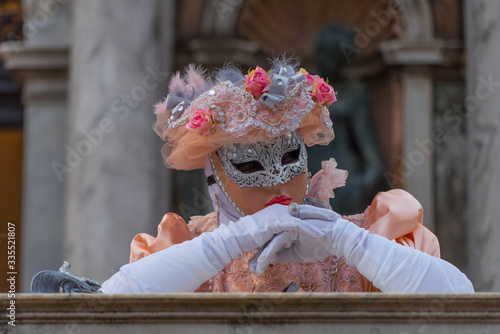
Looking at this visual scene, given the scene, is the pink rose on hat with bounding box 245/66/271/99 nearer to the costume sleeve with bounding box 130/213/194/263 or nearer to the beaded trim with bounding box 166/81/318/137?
the beaded trim with bounding box 166/81/318/137

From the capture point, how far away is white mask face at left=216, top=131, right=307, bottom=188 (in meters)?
3.01

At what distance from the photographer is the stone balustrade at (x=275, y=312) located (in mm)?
2217

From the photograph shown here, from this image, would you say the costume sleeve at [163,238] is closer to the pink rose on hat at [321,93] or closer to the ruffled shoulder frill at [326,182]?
the ruffled shoulder frill at [326,182]

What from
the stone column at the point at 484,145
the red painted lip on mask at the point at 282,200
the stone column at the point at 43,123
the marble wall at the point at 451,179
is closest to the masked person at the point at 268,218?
the red painted lip on mask at the point at 282,200

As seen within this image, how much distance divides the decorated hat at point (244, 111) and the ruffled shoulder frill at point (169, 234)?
0.18 m

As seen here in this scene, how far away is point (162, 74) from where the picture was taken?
669 centimetres

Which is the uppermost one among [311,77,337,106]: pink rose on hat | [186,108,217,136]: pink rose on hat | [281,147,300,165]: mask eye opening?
[311,77,337,106]: pink rose on hat

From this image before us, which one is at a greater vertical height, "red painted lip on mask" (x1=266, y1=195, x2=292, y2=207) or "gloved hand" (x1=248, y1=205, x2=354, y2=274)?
"red painted lip on mask" (x1=266, y1=195, x2=292, y2=207)

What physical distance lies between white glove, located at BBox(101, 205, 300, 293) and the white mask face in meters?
0.13

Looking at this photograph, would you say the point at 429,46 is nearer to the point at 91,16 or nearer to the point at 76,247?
the point at 91,16

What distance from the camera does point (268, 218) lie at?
288 centimetres

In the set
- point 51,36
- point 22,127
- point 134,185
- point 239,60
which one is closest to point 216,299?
point 134,185

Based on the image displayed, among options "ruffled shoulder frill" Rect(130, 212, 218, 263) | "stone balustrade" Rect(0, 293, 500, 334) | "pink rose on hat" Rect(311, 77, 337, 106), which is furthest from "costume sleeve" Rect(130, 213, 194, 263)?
"stone balustrade" Rect(0, 293, 500, 334)

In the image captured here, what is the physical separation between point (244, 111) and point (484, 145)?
11.8 ft
